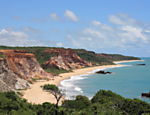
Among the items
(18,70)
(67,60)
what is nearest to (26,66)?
(18,70)

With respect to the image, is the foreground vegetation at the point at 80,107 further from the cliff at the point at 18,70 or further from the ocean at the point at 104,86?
the cliff at the point at 18,70

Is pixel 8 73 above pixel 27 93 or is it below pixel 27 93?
above

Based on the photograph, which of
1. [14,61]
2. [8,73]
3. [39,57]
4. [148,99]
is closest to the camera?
[148,99]

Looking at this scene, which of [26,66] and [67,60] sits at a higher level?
[67,60]

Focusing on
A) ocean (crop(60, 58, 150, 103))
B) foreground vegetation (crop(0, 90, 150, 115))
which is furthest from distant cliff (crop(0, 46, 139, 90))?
foreground vegetation (crop(0, 90, 150, 115))

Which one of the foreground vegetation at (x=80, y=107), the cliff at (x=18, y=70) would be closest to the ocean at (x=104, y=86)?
the cliff at (x=18, y=70)

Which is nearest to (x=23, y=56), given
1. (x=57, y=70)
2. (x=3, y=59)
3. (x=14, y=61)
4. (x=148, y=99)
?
(x=14, y=61)

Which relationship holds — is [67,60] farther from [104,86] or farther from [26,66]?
[104,86]

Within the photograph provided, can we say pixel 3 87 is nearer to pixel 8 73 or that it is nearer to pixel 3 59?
pixel 8 73
